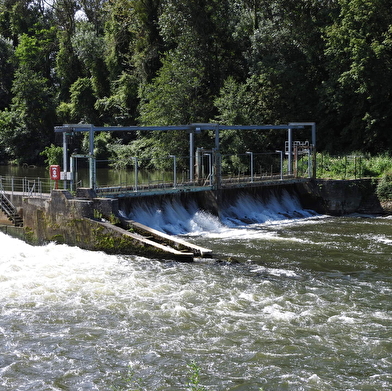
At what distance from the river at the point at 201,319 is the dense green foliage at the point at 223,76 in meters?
21.3

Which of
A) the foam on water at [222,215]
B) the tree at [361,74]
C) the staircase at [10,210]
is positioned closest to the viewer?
the staircase at [10,210]

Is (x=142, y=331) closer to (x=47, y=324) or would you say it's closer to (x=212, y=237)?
(x=47, y=324)

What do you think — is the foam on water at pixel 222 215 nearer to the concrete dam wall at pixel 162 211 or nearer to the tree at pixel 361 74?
the concrete dam wall at pixel 162 211

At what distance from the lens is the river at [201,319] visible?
38.8 ft

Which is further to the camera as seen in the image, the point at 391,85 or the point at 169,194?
the point at 391,85

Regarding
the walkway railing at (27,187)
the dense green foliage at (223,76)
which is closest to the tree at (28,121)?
the dense green foliage at (223,76)

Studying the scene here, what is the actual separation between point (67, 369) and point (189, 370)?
7.95 feet

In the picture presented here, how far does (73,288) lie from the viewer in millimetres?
17375

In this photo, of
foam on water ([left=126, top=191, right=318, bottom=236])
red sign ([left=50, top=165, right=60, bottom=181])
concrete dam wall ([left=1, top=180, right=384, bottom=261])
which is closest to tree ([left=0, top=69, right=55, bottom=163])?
concrete dam wall ([left=1, top=180, right=384, bottom=261])

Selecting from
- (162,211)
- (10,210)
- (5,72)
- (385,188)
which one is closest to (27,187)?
(10,210)

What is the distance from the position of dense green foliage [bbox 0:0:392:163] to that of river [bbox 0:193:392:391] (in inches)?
837

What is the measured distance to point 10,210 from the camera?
2566 cm

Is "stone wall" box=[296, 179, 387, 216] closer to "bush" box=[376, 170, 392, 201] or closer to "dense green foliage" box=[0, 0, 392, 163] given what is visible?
"bush" box=[376, 170, 392, 201]

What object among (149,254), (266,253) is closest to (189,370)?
(149,254)
